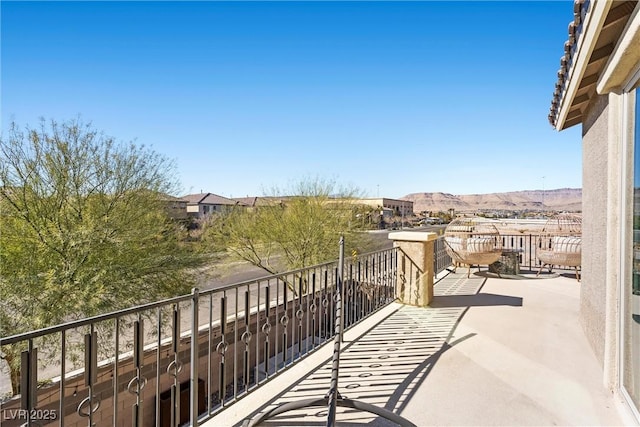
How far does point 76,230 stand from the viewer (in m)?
8.54

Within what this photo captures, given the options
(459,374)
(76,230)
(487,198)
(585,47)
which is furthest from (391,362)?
(487,198)

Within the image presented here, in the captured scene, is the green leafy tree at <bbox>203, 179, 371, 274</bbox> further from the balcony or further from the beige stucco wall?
the beige stucco wall

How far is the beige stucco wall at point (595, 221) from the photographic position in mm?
2689

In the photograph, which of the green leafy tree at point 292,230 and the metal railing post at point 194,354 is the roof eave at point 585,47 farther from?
Result: the green leafy tree at point 292,230

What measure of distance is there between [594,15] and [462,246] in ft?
15.9

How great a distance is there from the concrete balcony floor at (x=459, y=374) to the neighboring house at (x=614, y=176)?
285mm

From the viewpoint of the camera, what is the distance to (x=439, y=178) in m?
38.7

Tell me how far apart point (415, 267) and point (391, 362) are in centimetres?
195

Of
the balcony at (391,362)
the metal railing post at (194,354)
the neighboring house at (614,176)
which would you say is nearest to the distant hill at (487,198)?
the balcony at (391,362)

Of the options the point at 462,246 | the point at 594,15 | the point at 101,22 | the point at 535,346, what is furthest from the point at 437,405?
the point at 101,22

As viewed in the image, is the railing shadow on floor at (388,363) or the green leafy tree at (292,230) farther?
the green leafy tree at (292,230)

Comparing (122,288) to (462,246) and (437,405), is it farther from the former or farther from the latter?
(437,405)

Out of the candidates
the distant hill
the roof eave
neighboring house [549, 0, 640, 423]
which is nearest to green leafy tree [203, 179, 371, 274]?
the roof eave

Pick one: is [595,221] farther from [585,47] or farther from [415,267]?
[415,267]
